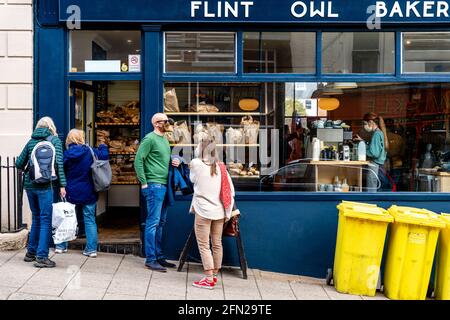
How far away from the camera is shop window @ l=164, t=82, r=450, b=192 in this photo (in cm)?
854

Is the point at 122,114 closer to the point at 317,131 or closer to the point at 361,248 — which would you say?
A: the point at 317,131

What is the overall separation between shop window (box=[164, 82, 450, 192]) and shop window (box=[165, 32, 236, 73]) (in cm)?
27

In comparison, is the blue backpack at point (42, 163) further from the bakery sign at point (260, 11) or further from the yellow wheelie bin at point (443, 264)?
the yellow wheelie bin at point (443, 264)

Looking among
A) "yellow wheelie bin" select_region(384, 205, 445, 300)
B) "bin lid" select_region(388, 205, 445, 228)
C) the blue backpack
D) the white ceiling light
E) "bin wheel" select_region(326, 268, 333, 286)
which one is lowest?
"bin wheel" select_region(326, 268, 333, 286)

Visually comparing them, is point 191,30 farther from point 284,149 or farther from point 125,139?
point 125,139

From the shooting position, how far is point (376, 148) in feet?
28.5

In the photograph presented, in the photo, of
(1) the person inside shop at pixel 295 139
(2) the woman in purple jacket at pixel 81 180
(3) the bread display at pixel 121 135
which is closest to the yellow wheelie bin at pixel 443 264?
(1) the person inside shop at pixel 295 139

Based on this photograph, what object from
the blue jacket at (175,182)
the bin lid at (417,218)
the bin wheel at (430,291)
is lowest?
the bin wheel at (430,291)

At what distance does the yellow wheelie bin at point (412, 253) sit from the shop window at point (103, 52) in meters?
4.41

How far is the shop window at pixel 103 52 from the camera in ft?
27.8

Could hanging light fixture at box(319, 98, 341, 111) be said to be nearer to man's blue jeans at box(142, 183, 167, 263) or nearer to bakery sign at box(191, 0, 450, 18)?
bakery sign at box(191, 0, 450, 18)

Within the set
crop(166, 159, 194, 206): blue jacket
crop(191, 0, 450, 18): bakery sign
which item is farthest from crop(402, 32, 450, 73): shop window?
crop(166, 159, 194, 206): blue jacket

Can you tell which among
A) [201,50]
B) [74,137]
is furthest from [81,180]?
[201,50]

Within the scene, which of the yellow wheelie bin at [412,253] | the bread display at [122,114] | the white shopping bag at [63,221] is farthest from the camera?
the bread display at [122,114]
